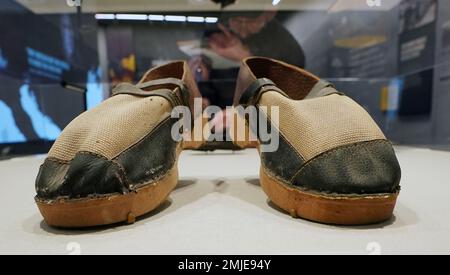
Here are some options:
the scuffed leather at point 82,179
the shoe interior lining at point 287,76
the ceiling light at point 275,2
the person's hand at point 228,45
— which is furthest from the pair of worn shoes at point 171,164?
the ceiling light at point 275,2

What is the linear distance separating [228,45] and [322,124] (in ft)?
5.40

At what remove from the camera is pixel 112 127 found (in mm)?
404

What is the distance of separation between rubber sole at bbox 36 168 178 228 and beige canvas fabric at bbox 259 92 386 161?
211mm

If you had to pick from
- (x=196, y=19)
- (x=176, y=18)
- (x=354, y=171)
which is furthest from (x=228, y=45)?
(x=354, y=171)

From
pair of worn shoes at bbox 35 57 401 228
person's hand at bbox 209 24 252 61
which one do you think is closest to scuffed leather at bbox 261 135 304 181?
pair of worn shoes at bbox 35 57 401 228

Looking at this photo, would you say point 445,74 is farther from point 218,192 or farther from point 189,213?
point 189,213

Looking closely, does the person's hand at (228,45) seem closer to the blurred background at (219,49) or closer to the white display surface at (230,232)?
the blurred background at (219,49)

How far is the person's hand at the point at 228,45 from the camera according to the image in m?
1.95

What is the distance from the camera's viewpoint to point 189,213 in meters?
0.44

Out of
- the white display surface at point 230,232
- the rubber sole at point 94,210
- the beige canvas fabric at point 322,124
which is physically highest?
the beige canvas fabric at point 322,124

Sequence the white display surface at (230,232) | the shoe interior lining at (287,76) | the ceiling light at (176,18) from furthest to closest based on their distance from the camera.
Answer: the ceiling light at (176,18) → the shoe interior lining at (287,76) → the white display surface at (230,232)

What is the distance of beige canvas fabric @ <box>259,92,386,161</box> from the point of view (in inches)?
15.6

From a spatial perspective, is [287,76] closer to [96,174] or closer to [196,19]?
[96,174]

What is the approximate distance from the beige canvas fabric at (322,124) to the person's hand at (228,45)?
1.53 meters
